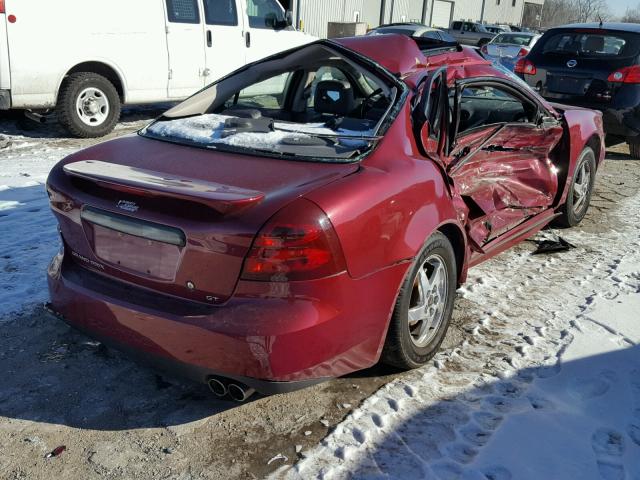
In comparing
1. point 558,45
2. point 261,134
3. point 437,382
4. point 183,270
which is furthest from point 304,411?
point 558,45

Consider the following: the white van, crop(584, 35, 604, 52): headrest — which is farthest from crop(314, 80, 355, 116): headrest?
crop(584, 35, 604, 52): headrest

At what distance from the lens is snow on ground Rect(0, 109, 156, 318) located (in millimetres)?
3988

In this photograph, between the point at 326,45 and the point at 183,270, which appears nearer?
the point at 183,270

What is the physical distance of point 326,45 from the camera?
12.0 feet

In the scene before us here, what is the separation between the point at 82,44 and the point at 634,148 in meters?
7.17

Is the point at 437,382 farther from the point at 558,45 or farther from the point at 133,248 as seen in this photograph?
the point at 558,45

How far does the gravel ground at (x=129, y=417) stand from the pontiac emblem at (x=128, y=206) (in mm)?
959

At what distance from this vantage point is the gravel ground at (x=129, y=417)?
2594 millimetres

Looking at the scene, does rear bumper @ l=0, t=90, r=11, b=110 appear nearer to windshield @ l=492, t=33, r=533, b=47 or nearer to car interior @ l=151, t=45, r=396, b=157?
car interior @ l=151, t=45, r=396, b=157

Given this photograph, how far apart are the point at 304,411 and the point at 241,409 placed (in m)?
0.29

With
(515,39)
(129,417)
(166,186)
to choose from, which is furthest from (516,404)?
(515,39)

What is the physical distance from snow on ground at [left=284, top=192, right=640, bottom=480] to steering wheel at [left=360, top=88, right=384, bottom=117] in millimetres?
1395

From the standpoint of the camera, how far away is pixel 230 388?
2.60m

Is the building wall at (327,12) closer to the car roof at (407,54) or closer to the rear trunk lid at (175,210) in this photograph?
the car roof at (407,54)
